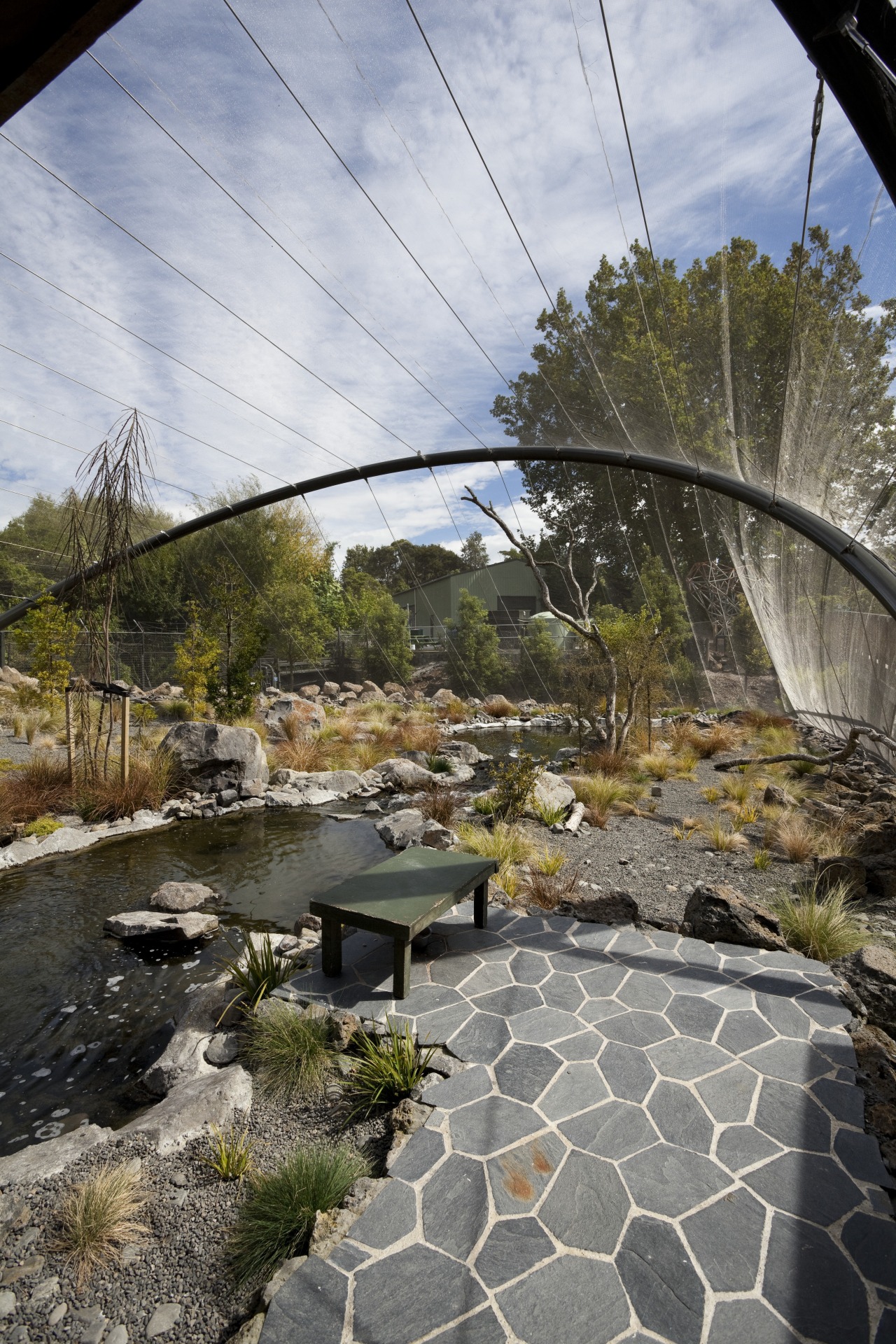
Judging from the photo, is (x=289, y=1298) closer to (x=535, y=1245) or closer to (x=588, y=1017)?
(x=535, y=1245)

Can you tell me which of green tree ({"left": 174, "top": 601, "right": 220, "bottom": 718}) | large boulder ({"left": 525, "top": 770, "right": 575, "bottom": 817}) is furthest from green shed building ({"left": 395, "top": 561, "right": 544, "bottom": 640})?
large boulder ({"left": 525, "top": 770, "right": 575, "bottom": 817})

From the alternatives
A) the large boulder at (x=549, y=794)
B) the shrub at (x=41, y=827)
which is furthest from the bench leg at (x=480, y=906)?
the shrub at (x=41, y=827)

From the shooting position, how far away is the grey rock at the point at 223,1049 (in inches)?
128

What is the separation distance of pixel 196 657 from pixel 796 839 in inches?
394

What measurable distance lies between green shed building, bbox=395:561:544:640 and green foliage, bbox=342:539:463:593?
6133 mm

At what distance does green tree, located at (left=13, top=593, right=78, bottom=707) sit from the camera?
8.15m

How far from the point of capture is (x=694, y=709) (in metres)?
18.0

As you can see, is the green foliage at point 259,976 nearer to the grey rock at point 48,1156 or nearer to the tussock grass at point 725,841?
the grey rock at point 48,1156

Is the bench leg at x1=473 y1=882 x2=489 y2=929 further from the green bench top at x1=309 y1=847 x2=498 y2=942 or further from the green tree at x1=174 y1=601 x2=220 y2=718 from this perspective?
the green tree at x1=174 y1=601 x2=220 y2=718

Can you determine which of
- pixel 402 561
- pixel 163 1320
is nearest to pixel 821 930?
pixel 163 1320

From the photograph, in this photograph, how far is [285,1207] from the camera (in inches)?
81.7

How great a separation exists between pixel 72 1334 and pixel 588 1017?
213 centimetres

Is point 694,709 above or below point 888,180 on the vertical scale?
below

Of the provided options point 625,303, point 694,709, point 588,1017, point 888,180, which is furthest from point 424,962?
point 694,709
